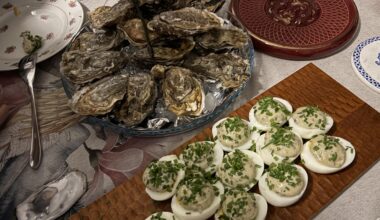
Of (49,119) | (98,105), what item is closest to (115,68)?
(98,105)

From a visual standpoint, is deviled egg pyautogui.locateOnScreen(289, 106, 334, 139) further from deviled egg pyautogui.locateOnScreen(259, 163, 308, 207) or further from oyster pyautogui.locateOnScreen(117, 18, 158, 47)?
oyster pyautogui.locateOnScreen(117, 18, 158, 47)

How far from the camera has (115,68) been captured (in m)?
1.12

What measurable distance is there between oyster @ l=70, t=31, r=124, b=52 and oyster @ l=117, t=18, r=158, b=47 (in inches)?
1.3

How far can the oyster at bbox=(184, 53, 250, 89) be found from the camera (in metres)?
1.05

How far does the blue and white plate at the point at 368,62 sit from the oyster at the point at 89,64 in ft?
2.50

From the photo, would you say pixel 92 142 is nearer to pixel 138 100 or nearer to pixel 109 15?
pixel 138 100

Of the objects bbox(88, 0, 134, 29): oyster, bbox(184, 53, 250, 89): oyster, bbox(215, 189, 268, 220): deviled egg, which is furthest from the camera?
bbox(88, 0, 134, 29): oyster

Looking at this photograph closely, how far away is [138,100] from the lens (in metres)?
1.02

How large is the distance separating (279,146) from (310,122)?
0.13 metres

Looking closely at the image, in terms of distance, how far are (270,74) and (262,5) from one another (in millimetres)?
310

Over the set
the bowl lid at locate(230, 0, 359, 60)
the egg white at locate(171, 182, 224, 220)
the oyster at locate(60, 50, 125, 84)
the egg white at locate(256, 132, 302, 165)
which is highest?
the oyster at locate(60, 50, 125, 84)

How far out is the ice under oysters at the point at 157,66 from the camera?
1.02 meters


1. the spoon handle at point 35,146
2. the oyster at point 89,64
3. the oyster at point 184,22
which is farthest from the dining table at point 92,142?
the oyster at point 184,22

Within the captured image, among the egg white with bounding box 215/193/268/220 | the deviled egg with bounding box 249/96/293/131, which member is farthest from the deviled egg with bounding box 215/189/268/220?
the deviled egg with bounding box 249/96/293/131
